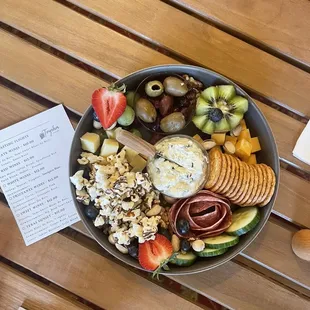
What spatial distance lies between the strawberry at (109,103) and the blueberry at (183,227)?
0.21 m

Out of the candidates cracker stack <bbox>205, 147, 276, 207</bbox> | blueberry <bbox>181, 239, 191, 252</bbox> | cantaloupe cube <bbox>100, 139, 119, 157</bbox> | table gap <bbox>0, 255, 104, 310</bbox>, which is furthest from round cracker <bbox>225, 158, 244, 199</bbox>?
table gap <bbox>0, 255, 104, 310</bbox>

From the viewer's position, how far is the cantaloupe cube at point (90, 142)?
867 millimetres

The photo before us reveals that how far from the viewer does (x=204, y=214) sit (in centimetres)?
86

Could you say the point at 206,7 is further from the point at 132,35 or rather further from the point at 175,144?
the point at 175,144

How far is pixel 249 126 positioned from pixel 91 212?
0.32 m

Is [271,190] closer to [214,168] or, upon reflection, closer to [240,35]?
[214,168]

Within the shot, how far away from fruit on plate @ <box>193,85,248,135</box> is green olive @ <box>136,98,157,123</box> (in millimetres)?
77

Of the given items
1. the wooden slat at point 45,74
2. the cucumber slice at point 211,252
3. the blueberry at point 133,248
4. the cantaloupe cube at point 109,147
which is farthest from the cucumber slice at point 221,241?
the wooden slat at point 45,74

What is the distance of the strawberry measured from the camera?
2.75 feet

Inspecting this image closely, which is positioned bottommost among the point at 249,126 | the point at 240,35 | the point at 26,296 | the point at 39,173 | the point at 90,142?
the point at 26,296

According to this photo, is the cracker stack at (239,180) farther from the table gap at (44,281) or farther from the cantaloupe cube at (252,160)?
the table gap at (44,281)

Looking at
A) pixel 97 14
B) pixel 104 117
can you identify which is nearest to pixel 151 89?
pixel 104 117

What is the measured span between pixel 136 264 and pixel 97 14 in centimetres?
47

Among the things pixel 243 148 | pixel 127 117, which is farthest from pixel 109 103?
pixel 243 148
